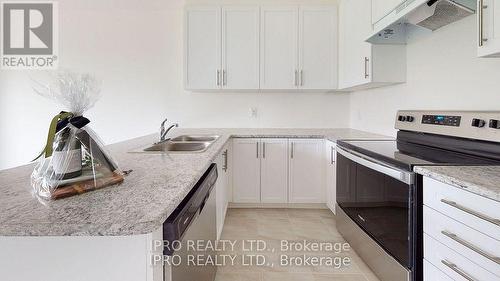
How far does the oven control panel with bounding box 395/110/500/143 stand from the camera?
1.48 meters

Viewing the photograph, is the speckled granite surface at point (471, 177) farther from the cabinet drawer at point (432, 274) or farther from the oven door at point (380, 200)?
the cabinet drawer at point (432, 274)

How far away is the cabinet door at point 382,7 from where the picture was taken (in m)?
1.95

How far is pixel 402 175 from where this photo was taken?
147cm

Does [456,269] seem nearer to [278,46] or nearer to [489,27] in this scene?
[489,27]

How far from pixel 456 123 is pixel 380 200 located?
61 centimetres

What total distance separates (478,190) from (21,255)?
1.34 meters

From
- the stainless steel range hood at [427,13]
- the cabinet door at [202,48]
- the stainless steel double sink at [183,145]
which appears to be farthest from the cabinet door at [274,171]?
the stainless steel range hood at [427,13]

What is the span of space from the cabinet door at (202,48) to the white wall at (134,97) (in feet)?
1.39

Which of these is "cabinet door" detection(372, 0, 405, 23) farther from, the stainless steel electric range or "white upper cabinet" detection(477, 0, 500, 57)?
the stainless steel electric range

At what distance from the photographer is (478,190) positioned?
1.00 metres

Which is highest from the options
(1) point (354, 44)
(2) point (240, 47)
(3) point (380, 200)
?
(2) point (240, 47)

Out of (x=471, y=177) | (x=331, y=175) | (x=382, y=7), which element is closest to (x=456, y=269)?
(x=471, y=177)

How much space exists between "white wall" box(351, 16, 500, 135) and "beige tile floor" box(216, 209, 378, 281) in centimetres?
111

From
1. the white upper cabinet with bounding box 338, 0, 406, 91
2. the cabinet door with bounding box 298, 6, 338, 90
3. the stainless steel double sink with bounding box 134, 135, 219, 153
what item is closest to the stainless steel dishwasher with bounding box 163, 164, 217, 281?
the stainless steel double sink with bounding box 134, 135, 219, 153
